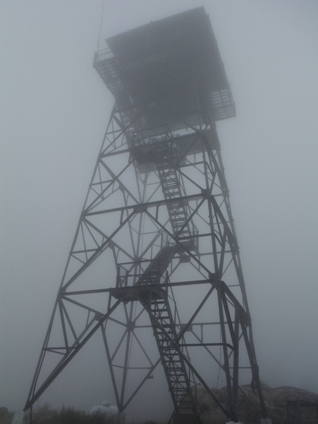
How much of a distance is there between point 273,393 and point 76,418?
1338cm

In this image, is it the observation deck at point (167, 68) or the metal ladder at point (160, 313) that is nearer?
the metal ladder at point (160, 313)

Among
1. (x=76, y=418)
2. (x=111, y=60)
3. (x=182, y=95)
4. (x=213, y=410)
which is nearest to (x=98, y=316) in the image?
(x=76, y=418)

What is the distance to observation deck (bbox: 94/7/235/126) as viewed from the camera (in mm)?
16000

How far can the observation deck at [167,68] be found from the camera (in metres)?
16.0

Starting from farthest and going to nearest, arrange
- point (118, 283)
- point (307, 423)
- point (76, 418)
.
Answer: point (307, 423), point (76, 418), point (118, 283)

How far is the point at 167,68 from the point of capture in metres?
16.5

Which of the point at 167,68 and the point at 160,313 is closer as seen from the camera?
the point at 160,313

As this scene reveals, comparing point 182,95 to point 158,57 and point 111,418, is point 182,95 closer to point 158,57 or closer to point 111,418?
point 158,57

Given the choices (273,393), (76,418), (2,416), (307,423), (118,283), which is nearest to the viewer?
(118,283)

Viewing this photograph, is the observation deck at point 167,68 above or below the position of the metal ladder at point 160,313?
above

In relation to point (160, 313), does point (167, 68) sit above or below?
above

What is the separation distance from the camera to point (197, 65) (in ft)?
53.7

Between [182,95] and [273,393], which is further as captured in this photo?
[273,393]

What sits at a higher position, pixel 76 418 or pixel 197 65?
pixel 197 65
